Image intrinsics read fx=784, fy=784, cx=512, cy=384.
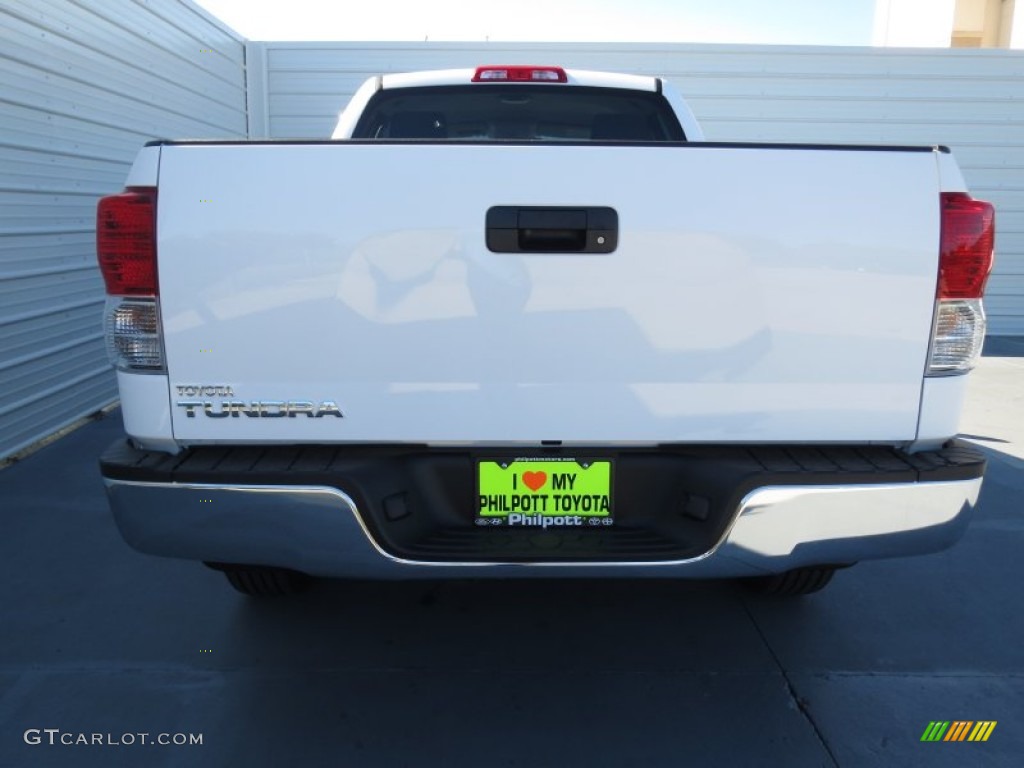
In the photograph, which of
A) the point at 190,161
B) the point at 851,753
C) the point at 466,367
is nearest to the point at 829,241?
the point at 466,367

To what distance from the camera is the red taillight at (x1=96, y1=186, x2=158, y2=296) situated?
1.91m

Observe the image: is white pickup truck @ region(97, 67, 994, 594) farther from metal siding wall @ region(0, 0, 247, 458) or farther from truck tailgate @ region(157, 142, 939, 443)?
metal siding wall @ region(0, 0, 247, 458)

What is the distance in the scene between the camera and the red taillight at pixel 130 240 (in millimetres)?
1913

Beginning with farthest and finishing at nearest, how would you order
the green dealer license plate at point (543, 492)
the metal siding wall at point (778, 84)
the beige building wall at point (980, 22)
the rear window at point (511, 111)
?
the beige building wall at point (980, 22)
the metal siding wall at point (778, 84)
the rear window at point (511, 111)
the green dealer license plate at point (543, 492)

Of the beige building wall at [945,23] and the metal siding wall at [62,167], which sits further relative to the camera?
the beige building wall at [945,23]

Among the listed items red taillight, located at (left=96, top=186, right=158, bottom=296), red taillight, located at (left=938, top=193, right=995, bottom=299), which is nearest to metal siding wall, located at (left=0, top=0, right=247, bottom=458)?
red taillight, located at (left=96, top=186, right=158, bottom=296)

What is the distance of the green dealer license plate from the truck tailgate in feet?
0.53

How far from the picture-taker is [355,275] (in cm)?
192

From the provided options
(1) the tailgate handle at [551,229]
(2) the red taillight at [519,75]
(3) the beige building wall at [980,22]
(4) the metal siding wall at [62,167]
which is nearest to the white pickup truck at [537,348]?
(1) the tailgate handle at [551,229]

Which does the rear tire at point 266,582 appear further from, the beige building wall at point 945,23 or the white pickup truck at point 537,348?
the beige building wall at point 945,23

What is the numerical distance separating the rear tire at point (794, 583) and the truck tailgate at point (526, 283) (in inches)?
43.0

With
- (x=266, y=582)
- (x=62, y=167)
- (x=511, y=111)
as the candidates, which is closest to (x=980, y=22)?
(x=511, y=111)

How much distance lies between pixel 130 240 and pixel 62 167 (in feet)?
13.3

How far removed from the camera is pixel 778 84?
368 inches
